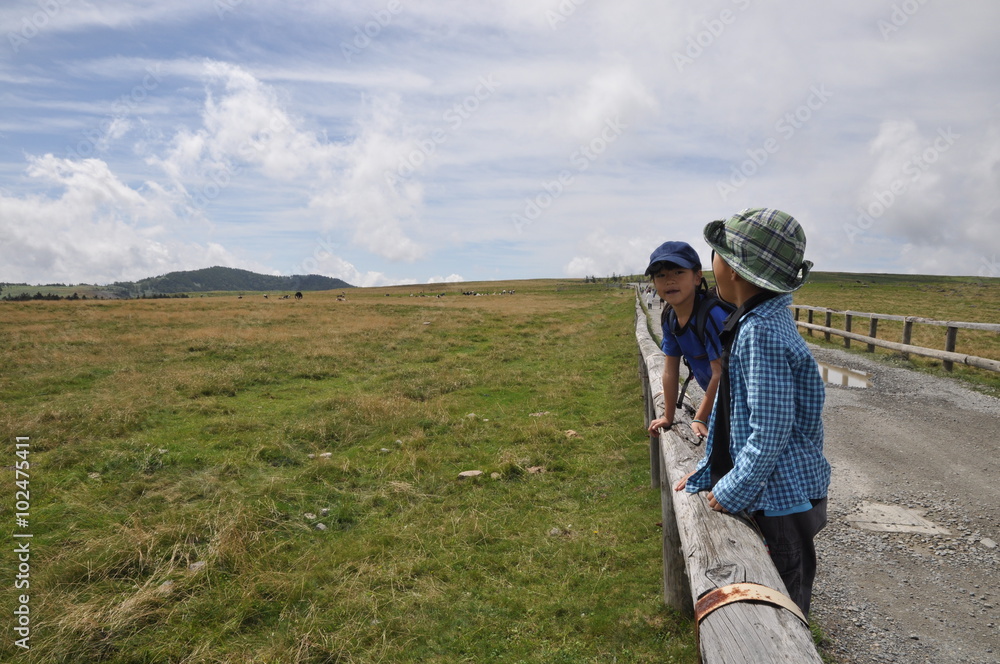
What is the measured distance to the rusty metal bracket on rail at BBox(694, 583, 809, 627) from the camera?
1.66 m

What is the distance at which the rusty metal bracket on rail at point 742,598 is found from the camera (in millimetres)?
1659

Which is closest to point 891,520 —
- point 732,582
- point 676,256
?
point 676,256

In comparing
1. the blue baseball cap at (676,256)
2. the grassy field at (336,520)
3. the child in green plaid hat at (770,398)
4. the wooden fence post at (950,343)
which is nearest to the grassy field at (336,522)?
the grassy field at (336,520)

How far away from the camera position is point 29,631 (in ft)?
11.7

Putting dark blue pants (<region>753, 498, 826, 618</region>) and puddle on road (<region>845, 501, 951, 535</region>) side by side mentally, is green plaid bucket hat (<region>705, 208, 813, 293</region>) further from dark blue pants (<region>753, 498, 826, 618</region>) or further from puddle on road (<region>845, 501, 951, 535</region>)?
puddle on road (<region>845, 501, 951, 535</region>)

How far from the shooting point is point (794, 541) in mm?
2109

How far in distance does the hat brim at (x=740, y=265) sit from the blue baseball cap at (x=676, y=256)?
3.80 ft

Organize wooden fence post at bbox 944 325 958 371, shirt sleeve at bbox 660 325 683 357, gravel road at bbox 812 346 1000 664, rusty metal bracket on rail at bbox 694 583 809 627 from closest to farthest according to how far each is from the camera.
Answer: rusty metal bracket on rail at bbox 694 583 809 627, gravel road at bbox 812 346 1000 664, shirt sleeve at bbox 660 325 683 357, wooden fence post at bbox 944 325 958 371

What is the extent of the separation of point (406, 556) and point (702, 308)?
10.9 ft

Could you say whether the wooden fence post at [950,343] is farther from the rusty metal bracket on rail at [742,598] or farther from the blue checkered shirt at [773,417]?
the rusty metal bracket on rail at [742,598]

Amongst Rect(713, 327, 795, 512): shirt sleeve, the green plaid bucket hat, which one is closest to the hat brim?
the green plaid bucket hat

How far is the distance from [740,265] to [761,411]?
1.87 feet

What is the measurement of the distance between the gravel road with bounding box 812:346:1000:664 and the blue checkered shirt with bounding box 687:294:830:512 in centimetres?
187

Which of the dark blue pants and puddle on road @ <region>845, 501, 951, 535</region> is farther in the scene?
puddle on road @ <region>845, 501, 951, 535</region>
